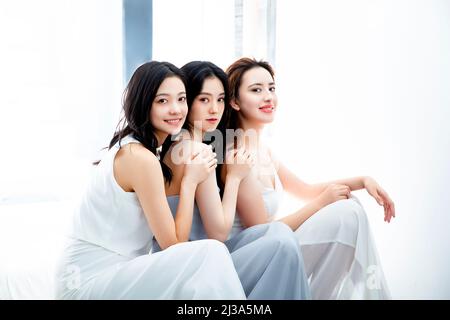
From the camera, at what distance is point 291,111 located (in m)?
2.33

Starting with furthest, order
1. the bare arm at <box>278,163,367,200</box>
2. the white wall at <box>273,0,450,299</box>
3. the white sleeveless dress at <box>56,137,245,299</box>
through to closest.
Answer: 1. the white wall at <box>273,0,450,299</box>
2. the bare arm at <box>278,163,367,200</box>
3. the white sleeveless dress at <box>56,137,245,299</box>

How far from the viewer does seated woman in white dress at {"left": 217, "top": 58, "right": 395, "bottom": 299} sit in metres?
1.23

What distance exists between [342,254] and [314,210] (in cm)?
15

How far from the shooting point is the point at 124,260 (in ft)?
3.77

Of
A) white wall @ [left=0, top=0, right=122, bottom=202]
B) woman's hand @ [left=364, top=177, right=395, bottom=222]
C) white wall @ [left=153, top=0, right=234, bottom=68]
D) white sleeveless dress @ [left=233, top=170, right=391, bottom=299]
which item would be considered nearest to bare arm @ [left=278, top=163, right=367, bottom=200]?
woman's hand @ [left=364, top=177, right=395, bottom=222]

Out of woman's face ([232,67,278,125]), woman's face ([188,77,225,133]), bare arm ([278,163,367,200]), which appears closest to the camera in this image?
woman's face ([188,77,225,133])

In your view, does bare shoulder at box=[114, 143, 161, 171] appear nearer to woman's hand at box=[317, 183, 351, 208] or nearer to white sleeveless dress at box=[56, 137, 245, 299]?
white sleeveless dress at box=[56, 137, 245, 299]

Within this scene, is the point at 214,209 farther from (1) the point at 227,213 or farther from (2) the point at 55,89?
(2) the point at 55,89

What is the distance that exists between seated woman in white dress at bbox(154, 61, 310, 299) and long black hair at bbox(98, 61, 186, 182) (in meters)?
0.09
